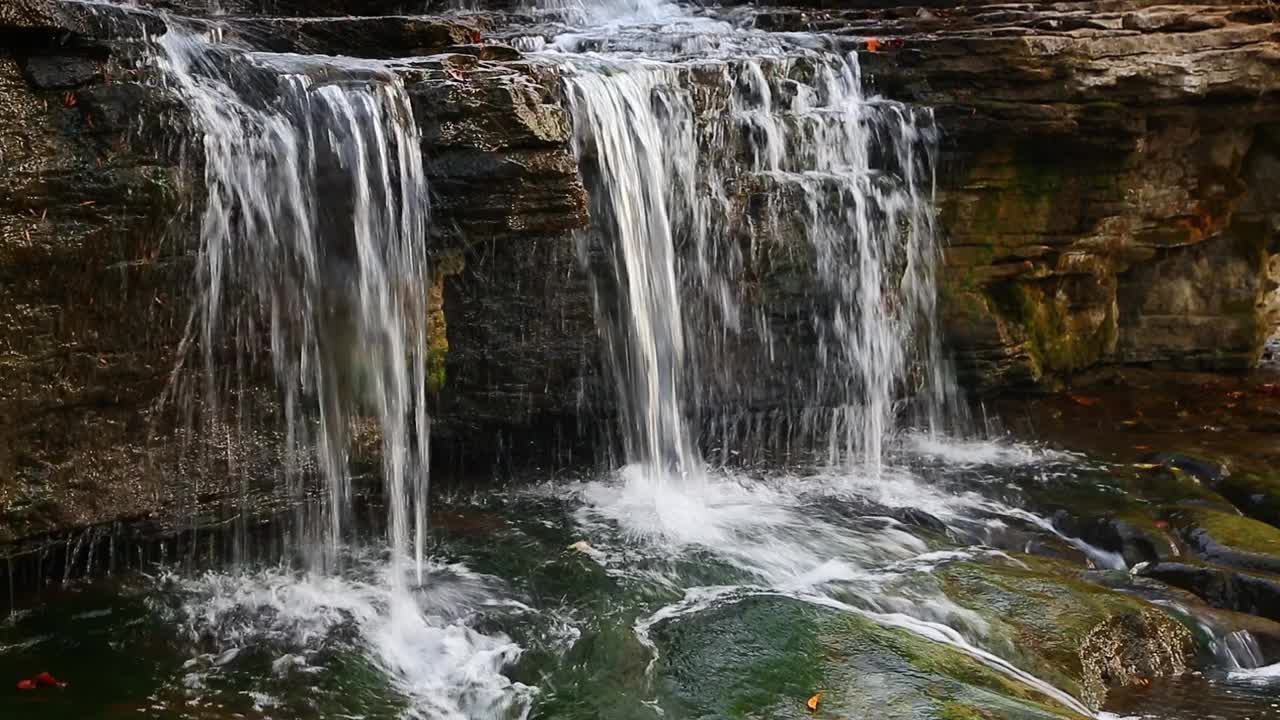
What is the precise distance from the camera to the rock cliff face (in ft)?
18.0

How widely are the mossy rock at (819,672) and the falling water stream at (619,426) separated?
0.10ft

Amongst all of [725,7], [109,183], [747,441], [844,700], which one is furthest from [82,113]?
[725,7]

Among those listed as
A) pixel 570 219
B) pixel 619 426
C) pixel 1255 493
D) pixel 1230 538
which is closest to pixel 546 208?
pixel 570 219

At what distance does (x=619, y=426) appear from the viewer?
845cm

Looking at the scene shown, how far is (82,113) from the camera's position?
5.50 metres

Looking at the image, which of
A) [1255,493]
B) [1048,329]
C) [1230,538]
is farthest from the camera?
[1048,329]

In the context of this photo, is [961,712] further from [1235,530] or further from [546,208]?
[546,208]

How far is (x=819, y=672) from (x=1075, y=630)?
1.71 m

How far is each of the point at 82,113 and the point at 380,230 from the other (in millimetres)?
1718

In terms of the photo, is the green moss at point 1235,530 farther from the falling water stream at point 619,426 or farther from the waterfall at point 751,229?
the waterfall at point 751,229

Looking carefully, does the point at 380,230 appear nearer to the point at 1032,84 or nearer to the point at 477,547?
the point at 477,547

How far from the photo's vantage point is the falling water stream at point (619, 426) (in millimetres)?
5621

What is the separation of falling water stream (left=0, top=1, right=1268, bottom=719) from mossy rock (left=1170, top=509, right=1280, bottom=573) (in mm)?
704

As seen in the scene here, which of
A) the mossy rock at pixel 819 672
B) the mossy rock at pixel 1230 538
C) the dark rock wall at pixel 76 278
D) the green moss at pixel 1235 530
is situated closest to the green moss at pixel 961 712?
the mossy rock at pixel 819 672
